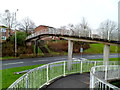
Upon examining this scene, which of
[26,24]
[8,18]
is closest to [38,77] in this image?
[8,18]

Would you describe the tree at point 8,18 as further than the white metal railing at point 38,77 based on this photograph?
Yes

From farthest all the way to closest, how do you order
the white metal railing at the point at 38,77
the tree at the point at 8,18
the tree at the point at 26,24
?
the tree at the point at 26,24 < the tree at the point at 8,18 < the white metal railing at the point at 38,77

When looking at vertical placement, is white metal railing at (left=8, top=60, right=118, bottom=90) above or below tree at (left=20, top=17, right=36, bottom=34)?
below

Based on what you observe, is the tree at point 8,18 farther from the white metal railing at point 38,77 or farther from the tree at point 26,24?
the white metal railing at point 38,77

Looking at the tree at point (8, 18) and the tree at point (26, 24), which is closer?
the tree at point (8, 18)

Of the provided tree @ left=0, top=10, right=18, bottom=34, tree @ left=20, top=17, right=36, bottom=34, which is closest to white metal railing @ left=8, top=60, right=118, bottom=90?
tree @ left=0, top=10, right=18, bottom=34

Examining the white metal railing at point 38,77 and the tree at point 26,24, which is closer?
the white metal railing at point 38,77

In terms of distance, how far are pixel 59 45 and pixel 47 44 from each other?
292 centimetres

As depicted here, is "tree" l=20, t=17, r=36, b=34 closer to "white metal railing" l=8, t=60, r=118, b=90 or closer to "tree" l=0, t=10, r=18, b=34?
"tree" l=0, t=10, r=18, b=34

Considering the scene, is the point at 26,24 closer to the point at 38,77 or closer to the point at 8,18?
the point at 8,18

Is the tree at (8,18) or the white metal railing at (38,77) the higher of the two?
the tree at (8,18)

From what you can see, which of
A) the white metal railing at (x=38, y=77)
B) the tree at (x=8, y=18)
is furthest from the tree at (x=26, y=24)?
A: the white metal railing at (x=38, y=77)

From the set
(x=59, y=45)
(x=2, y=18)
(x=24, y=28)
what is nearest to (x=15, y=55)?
(x=59, y=45)

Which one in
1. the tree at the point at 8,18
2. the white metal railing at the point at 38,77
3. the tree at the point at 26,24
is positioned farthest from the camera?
the tree at the point at 26,24
